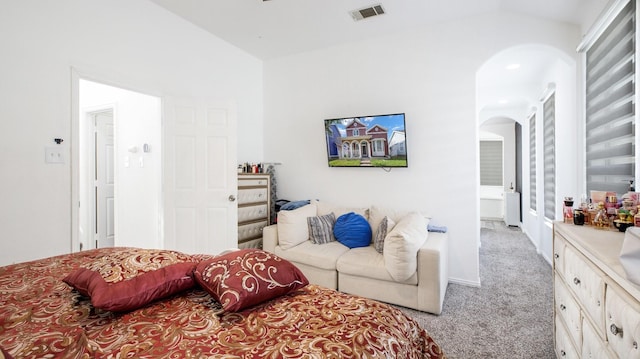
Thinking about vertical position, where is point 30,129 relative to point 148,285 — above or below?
above

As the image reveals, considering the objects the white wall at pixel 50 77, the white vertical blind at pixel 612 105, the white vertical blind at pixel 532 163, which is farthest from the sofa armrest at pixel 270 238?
the white vertical blind at pixel 532 163

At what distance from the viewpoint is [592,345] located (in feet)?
4.06

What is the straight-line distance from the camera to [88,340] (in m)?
0.93

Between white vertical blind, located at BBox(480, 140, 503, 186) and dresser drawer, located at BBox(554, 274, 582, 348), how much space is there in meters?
6.82

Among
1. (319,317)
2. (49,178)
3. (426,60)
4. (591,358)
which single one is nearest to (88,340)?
(319,317)

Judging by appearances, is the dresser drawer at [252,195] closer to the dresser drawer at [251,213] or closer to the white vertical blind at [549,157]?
the dresser drawer at [251,213]

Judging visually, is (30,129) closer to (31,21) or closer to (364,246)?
(31,21)

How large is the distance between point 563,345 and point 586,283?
62cm

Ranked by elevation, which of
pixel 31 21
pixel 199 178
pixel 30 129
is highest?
pixel 31 21

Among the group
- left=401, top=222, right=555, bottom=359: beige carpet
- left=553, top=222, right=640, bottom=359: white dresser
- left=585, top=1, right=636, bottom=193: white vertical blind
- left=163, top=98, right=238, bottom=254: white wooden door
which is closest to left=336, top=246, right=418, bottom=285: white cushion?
left=401, top=222, right=555, bottom=359: beige carpet

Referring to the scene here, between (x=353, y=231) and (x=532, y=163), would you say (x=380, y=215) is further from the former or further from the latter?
(x=532, y=163)

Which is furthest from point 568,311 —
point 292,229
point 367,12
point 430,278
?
point 367,12

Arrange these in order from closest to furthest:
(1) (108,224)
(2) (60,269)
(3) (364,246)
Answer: (2) (60,269), (3) (364,246), (1) (108,224)

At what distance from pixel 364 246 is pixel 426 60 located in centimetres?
220
